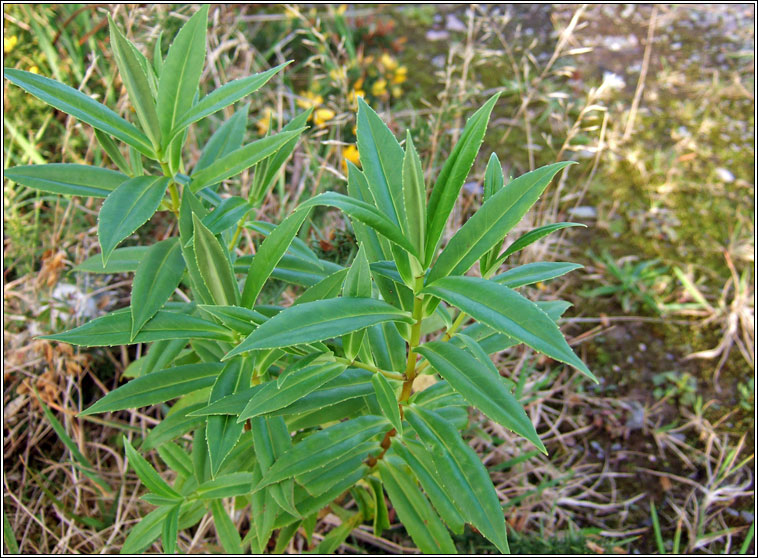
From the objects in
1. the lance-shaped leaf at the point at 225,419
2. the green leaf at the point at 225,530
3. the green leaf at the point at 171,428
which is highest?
the lance-shaped leaf at the point at 225,419

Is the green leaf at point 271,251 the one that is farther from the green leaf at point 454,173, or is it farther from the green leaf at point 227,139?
the green leaf at point 227,139

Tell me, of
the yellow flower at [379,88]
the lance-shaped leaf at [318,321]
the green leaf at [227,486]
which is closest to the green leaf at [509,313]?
the lance-shaped leaf at [318,321]

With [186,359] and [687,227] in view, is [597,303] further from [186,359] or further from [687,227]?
[186,359]

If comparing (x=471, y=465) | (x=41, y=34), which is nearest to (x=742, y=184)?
(x=471, y=465)

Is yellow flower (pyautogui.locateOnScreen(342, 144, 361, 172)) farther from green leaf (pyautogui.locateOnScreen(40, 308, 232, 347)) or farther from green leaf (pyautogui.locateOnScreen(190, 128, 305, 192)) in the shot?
green leaf (pyautogui.locateOnScreen(40, 308, 232, 347))

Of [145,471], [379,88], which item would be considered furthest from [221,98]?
[379,88]

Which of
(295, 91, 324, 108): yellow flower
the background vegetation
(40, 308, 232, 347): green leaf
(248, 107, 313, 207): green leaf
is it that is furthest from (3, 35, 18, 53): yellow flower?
(40, 308, 232, 347): green leaf
